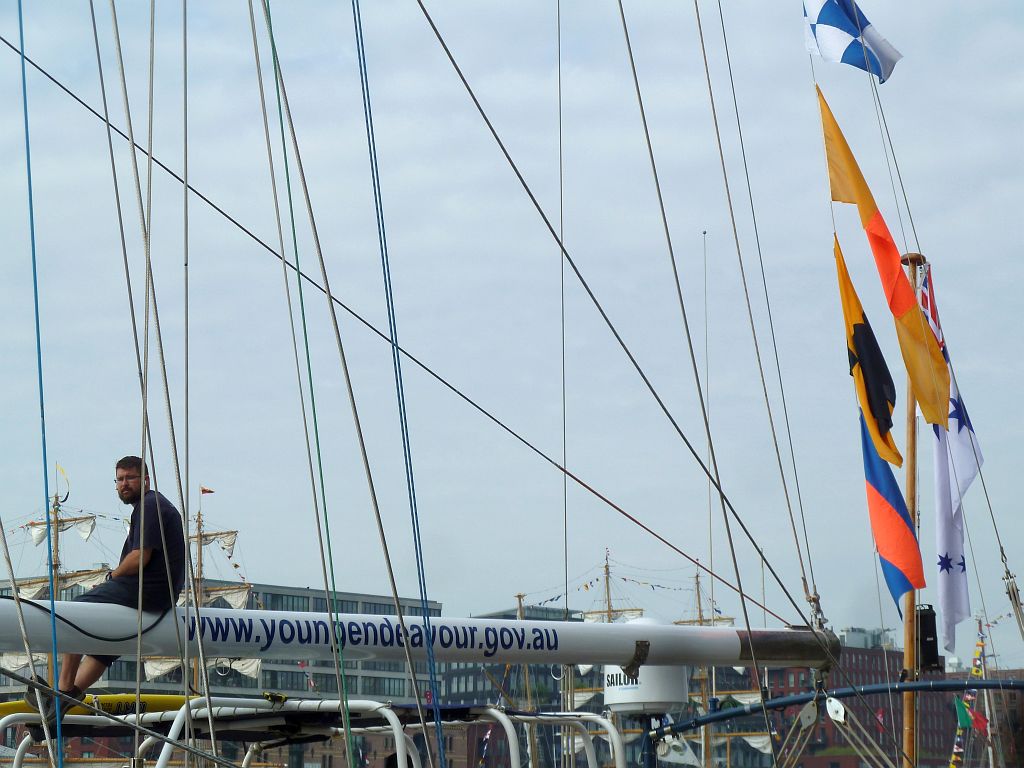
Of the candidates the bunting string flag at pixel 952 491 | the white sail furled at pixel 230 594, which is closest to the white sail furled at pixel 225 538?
the white sail furled at pixel 230 594

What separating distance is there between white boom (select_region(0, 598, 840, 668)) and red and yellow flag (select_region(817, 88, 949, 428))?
13.9ft

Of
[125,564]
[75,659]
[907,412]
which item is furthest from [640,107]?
[907,412]

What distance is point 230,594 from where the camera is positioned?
7412cm

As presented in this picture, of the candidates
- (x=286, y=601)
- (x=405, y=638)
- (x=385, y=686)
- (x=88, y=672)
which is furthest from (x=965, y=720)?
(x=286, y=601)

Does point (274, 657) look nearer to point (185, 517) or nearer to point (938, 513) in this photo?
point (185, 517)

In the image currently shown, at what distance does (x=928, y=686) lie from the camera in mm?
6895

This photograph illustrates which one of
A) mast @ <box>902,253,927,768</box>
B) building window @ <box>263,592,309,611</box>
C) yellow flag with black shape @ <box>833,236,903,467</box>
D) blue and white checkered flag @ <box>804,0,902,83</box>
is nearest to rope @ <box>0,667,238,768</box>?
mast @ <box>902,253,927,768</box>

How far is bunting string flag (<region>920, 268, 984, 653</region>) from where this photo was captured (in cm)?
1338

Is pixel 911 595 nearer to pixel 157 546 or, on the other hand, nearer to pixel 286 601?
pixel 157 546

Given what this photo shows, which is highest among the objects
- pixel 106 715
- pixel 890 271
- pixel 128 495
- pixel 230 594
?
pixel 230 594

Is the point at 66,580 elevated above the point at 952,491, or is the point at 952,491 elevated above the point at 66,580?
the point at 66,580

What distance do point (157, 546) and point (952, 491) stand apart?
9.91 metres

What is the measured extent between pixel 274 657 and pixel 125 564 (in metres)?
0.83

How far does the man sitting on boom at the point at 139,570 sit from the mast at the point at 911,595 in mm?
5125
